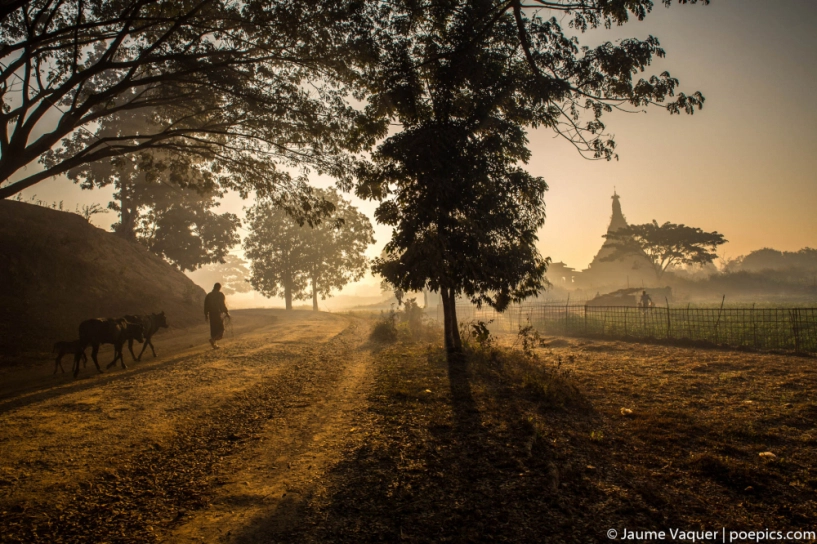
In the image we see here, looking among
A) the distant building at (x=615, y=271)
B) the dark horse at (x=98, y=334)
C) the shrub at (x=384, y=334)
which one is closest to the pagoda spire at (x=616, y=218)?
Answer: the distant building at (x=615, y=271)

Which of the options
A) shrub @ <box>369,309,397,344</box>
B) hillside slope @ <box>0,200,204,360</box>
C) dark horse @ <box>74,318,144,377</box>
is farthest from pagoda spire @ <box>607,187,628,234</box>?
dark horse @ <box>74,318,144,377</box>

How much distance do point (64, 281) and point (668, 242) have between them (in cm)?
5588

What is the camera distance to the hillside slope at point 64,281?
13.9 meters

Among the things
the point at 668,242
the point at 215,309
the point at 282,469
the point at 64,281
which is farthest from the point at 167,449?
the point at 668,242

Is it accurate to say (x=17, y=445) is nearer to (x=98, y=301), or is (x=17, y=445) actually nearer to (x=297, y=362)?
(x=297, y=362)

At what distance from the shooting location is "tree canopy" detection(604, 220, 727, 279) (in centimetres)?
4488

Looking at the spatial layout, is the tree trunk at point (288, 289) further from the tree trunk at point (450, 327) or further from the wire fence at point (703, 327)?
the tree trunk at point (450, 327)

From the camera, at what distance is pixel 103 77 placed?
2092 cm

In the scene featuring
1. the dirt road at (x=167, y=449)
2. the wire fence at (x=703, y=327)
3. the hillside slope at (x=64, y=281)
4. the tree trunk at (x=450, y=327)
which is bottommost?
the wire fence at (x=703, y=327)

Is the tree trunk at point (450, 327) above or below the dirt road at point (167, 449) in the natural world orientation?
above

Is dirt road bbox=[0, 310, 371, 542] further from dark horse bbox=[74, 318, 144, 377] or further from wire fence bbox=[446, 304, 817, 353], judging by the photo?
wire fence bbox=[446, 304, 817, 353]

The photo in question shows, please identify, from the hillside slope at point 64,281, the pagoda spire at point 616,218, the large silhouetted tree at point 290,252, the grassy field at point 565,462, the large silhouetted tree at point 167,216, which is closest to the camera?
the grassy field at point 565,462

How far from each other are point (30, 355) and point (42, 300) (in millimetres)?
5412

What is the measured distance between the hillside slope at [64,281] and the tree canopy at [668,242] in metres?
49.0
